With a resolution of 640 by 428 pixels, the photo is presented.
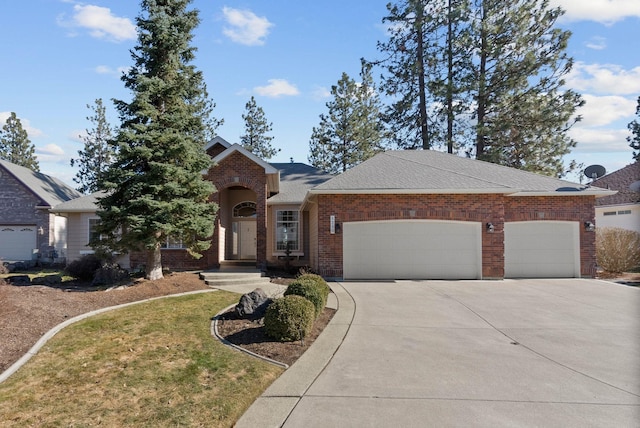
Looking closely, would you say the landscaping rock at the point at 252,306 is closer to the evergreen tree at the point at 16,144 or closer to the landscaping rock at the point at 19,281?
the landscaping rock at the point at 19,281

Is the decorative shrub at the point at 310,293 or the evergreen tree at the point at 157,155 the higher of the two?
the evergreen tree at the point at 157,155

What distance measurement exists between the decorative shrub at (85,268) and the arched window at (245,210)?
291 inches

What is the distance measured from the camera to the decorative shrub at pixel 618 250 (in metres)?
15.9

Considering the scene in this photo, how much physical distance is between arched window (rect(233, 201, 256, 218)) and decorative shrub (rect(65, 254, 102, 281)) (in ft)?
24.2

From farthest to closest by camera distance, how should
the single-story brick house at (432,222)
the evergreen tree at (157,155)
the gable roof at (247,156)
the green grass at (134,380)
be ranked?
the gable roof at (247,156) → the single-story brick house at (432,222) → the evergreen tree at (157,155) → the green grass at (134,380)

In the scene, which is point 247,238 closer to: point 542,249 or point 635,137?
point 542,249

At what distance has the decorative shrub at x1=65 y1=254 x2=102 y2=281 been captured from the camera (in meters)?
12.2

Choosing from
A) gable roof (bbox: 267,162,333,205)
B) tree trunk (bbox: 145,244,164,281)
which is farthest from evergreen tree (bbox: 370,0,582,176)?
tree trunk (bbox: 145,244,164,281)

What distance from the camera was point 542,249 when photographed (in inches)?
568

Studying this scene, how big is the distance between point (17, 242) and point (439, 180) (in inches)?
974

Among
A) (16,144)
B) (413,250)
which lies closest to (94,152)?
(16,144)

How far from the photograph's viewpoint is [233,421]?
13.4 ft

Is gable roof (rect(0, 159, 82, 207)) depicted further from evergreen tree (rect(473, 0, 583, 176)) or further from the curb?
evergreen tree (rect(473, 0, 583, 176))

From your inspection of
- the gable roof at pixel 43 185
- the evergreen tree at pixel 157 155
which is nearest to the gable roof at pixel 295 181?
the evergreen tree at pixel 157 155
